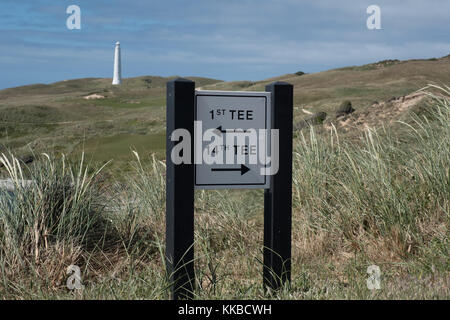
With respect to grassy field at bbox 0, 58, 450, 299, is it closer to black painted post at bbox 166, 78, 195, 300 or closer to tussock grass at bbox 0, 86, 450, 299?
tussock grass at bbox 0, 86, 450, 299

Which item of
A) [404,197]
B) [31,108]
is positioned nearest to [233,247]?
[404,197]

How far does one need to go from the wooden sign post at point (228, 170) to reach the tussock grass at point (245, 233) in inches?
6.6

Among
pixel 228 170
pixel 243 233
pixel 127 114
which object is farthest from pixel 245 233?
pixel 127 114

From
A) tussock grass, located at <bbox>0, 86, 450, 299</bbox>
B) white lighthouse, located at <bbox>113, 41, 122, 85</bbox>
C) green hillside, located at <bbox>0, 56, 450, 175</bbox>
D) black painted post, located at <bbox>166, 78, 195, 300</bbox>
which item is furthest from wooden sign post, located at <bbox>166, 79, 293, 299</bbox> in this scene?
white lighthouse, located at <bbox>113, 41, 122, 85</bbox>

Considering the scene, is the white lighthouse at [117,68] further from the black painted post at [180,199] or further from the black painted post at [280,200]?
the black painted post at [180,199]

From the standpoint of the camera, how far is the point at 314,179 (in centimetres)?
602

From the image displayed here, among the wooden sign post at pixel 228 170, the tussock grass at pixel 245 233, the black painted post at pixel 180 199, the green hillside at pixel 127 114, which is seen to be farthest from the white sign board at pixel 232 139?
the green hillside at pixel 127 114

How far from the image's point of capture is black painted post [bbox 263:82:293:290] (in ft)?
13.1

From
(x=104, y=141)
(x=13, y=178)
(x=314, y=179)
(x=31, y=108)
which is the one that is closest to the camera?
(x=13, y=178)

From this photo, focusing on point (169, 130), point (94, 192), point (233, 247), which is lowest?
point (233, 247)

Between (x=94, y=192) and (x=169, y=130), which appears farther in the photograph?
(x=94, y=192)
